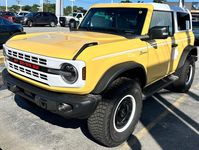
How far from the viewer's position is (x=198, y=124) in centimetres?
525

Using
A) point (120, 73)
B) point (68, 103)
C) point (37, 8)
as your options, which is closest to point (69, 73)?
point (68, 103)

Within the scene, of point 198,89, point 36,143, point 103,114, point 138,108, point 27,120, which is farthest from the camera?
point 198,89

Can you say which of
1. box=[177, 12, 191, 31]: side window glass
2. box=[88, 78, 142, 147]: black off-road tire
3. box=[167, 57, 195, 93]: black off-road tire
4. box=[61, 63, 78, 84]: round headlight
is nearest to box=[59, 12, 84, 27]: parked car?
box=[177, 12, 191, 31]: side window glass

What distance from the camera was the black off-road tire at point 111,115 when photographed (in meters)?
3.96

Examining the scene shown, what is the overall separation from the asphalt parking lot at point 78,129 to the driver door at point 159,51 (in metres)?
0.74

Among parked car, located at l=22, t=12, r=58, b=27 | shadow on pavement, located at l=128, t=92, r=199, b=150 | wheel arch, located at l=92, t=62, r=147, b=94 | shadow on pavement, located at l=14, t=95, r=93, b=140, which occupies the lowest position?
shadow on pavement, located at l=128, t=92, r=199, b=150

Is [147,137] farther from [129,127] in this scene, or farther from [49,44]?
[49,44]

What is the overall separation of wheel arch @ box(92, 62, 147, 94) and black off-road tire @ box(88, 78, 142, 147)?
0.53 ft

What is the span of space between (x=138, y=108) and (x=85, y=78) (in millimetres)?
1297

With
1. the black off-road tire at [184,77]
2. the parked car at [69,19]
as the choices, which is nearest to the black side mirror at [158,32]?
the black off-road tire at [184,77]

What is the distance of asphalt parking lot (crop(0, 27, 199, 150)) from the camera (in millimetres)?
4328

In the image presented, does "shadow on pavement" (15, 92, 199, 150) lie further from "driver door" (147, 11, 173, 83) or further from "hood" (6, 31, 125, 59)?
"hood" (6, 31, 125, 59)

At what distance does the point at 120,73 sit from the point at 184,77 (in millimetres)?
3145

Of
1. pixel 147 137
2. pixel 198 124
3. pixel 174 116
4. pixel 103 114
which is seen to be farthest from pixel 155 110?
pixel 103 114
